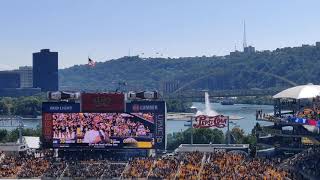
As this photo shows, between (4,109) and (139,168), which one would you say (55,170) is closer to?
(139,168)

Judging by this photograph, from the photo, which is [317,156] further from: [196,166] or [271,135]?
[196,166]

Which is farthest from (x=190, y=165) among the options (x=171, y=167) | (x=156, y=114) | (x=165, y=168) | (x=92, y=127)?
(x=92, y=127)

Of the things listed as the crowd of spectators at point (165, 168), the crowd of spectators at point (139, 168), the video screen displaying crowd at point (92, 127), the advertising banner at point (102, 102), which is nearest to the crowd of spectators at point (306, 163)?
the crowd of spectators at point (165, 168)

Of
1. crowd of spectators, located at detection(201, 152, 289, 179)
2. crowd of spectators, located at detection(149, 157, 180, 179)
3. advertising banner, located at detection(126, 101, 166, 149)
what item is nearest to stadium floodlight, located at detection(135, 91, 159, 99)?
advertising banner, located at detection(126, 101, 166, 149)

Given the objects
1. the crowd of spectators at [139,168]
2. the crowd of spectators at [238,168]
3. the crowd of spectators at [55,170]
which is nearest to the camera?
the crowd of spectators at [238,168]

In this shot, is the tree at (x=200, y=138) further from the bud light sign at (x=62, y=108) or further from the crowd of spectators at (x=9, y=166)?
the crowd of spectators at (x=9, y=166)

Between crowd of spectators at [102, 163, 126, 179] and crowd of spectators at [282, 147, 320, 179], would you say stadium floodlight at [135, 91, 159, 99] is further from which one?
crowd of spectators at [282, 147, 320, 179]

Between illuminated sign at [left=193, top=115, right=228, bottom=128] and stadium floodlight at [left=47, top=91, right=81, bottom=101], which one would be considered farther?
illuminated sign at [left=193, top=115, right=228, bottom=128]
